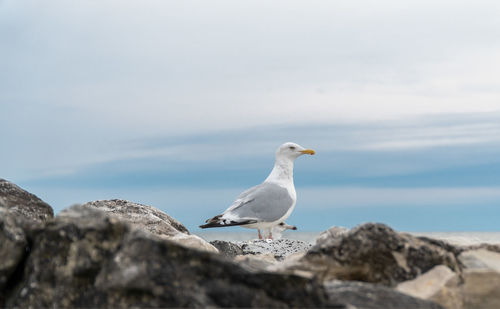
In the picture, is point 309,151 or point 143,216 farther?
point 309,151

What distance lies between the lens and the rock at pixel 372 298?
3732mm

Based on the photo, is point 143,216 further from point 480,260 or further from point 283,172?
point 480,260

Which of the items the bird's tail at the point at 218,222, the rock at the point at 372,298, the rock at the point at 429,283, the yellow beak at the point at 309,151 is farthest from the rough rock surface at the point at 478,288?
the yellow beak at the point at 309,151

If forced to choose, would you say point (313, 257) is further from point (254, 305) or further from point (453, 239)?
point (453, 239)

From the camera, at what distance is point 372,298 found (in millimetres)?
3812

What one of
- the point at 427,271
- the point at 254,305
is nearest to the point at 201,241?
the point at 427,271

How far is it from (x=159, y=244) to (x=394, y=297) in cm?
168

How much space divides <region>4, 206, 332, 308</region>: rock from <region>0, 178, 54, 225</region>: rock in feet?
6.46

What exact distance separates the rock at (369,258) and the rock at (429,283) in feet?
0.24

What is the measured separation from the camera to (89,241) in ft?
12.4

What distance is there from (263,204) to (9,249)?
8041 millimetres

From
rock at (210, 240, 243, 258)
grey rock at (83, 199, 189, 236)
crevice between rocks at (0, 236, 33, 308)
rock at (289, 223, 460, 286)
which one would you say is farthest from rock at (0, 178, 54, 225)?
rock at (210, 240, 243, 258)

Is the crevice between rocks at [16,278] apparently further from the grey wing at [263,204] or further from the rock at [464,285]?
the grey wing at [263,204]

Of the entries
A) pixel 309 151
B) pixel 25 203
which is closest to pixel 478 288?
pixel 25 203
